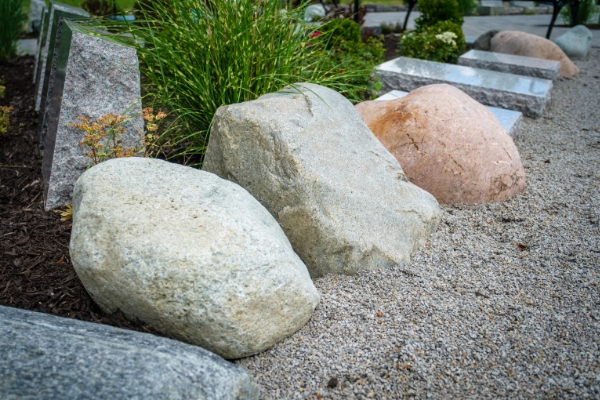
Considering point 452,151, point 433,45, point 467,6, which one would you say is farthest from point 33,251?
point 467,6

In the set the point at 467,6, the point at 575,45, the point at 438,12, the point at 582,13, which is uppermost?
the point at 582,13

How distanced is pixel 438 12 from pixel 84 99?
23.1 ft

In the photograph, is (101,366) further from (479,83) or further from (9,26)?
(9,26)

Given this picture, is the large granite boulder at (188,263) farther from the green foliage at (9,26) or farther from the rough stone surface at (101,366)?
the green foliage at (9,26)

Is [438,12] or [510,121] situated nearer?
[510,121]

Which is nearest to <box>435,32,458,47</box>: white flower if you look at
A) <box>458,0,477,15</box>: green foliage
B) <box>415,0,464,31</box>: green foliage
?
<box>415,0,464,31</box>: green foliage

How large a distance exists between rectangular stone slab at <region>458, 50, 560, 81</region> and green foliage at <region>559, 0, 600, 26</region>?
621 centimetres

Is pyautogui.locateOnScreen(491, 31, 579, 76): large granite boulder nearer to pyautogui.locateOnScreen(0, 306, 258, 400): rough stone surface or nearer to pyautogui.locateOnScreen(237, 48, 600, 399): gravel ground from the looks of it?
pyautogui.locateOnScreen(237, 48, 600, 399): gravel ground

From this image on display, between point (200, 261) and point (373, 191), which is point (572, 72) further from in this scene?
point (200, 261)

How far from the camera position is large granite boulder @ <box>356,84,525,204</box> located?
3.77 meters

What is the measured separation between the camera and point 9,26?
712cm

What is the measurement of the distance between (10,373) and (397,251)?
6.40 ft

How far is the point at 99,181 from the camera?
2.45 m

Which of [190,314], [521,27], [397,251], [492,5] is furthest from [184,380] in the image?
[492,5]
